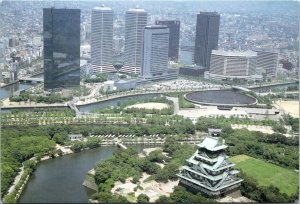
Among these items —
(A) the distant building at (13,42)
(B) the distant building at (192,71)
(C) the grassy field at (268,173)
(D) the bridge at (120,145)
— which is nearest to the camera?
(C) the grassy field at (268,173)

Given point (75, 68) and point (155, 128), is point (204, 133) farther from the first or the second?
point (75, 68)

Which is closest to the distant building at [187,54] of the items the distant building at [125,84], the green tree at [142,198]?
the distant building at [125,84]

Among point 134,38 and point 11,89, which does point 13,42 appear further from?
point 134,38

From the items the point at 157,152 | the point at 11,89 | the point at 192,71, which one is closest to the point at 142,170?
the point at 157,152

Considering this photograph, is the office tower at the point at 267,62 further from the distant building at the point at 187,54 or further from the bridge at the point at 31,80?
the bridge at the point at 31,80

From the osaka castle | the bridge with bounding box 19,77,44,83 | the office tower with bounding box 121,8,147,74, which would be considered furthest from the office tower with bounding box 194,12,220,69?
the osaka castle

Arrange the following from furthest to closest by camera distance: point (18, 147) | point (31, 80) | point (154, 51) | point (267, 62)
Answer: point (267, 62) < point (154, 51) < point (31, 80) < point (18, 147)

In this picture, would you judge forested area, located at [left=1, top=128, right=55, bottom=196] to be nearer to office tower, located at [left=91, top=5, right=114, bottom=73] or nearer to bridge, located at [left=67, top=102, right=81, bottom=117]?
bridge, located at [left=67, top=102, right=81, bottom=117]
